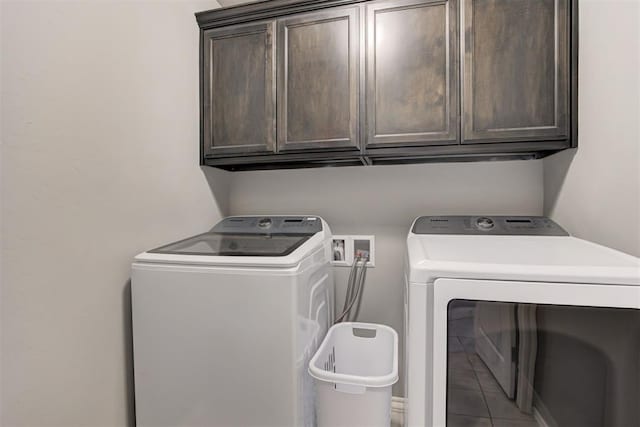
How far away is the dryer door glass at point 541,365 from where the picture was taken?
776mm

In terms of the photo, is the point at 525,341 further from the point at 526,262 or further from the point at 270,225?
the point at 270,225

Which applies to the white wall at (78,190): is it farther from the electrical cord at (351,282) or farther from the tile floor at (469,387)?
the tile floor at (469,387)

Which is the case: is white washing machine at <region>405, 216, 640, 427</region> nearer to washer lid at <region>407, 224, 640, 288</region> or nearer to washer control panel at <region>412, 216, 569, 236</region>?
washer lid at <region>407, 224, 640, 288</region>

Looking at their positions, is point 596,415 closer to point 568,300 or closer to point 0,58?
point 568,300

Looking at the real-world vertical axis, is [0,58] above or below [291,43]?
below

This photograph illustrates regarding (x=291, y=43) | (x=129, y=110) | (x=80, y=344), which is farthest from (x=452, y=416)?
(x=291, y=43)

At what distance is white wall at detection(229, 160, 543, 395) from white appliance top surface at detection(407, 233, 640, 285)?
495mm

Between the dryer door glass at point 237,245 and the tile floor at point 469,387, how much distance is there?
2.04 feet

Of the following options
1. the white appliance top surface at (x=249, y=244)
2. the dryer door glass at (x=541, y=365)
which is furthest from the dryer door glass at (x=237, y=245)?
the dryer door glass at (x=541, y=365)

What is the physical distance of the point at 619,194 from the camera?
3.28 feet

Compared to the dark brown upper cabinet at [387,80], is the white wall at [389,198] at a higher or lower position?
lower

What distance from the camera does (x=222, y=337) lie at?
3.44 ft

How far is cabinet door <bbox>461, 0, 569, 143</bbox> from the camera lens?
4.00ft

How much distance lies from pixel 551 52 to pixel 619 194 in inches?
24.8
